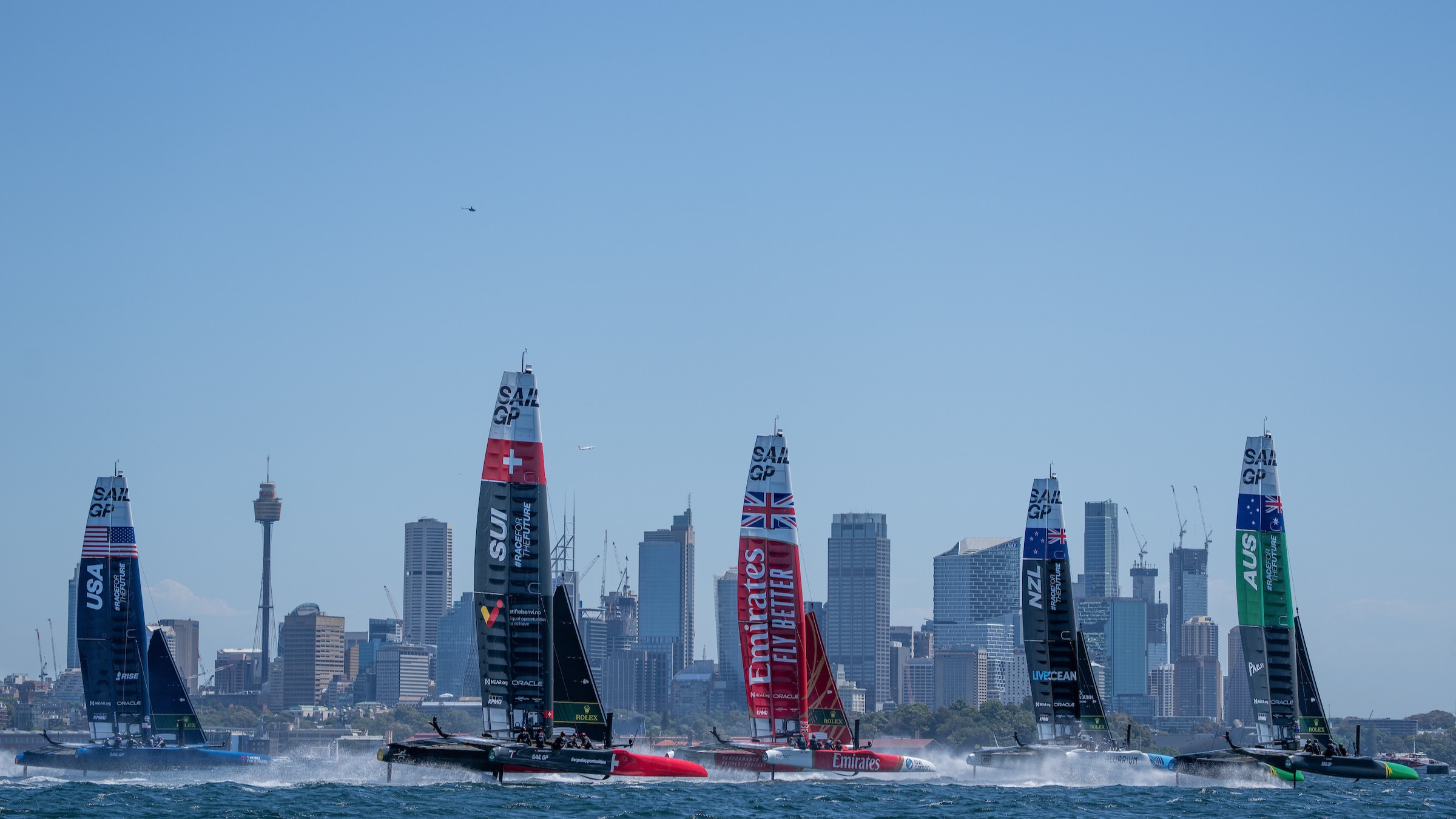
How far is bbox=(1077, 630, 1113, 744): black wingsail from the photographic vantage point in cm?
8331

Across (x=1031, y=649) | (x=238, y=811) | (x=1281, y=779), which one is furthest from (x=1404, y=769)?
(x=238, y=811)

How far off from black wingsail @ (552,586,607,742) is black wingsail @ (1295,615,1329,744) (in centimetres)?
3040

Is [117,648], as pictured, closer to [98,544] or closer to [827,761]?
[98,544]

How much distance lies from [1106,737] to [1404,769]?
14059 mm

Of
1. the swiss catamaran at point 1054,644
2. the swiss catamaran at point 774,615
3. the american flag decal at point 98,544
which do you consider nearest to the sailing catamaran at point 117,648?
the american flag decal at point 98,544

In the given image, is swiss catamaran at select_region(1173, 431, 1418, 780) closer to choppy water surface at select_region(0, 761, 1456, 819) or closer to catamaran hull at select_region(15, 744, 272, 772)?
choppy water surface at select_region(0, 761, 1456, 819)

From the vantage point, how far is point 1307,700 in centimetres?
8006

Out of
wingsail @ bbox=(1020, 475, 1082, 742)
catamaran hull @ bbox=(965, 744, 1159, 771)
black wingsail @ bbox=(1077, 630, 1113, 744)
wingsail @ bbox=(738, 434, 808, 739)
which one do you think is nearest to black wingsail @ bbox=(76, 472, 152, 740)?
wingsail @ bbox=(738, 434, 808, 739)

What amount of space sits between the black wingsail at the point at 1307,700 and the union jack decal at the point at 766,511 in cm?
2184

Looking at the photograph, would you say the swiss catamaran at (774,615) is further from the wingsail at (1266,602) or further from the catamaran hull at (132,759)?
the catamaran hull at (132,759)

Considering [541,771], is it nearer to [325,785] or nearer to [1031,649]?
[325,785]

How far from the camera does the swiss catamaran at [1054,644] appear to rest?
83.2m

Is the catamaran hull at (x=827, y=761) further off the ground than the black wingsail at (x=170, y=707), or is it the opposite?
the black wingsail at (x=170, y=707)

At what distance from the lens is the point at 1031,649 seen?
84.3 meters
